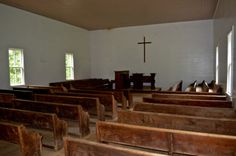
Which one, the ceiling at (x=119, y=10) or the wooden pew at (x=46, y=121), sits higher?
the ceiling at (x=119, y=10)

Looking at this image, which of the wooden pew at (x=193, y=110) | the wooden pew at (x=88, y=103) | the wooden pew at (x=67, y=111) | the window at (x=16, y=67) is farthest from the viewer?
the window at (x=16, y=67)

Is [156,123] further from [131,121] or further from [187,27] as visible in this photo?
[187,27]

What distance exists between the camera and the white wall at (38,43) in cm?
573

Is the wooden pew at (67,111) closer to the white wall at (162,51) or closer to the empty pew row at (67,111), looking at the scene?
the empty pew row at (67,111)

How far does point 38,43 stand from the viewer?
22.5ft

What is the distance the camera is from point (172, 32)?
8.45 m

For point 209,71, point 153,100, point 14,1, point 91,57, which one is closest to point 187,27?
point 209,71

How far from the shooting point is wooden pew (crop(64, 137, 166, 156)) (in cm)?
129

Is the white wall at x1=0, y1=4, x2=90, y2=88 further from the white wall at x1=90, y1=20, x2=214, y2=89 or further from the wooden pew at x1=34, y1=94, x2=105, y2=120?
the wooden pew at x1=34, y1=94, x2=105, y2=120

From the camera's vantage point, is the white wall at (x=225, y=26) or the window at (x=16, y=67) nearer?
the white wall at (x=225, y=26)

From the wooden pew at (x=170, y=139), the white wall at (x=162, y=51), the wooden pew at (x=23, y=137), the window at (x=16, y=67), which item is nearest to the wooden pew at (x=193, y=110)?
the wooden pew at (x=170, y=139)

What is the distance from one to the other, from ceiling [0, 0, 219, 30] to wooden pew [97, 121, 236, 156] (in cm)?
468

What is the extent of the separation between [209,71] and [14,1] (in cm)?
743

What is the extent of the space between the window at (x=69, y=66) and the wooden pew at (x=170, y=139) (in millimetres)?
6715
